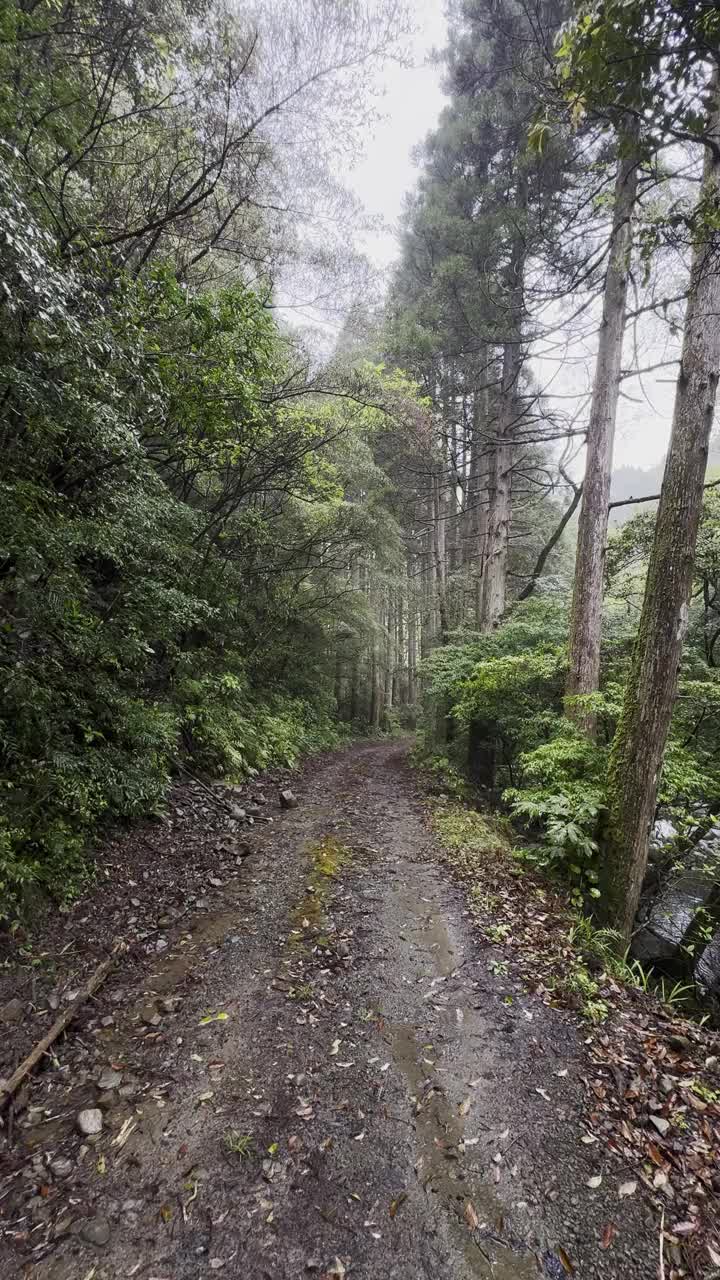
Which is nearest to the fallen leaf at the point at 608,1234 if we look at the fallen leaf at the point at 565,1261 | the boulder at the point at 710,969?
the fallen leaf at the point at 565,1261

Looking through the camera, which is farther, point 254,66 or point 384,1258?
point 254,66

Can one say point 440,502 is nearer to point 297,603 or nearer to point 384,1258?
point 297,603

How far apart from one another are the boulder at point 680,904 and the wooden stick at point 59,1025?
5.28 meters

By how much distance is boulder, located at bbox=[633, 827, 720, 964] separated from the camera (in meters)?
5.72

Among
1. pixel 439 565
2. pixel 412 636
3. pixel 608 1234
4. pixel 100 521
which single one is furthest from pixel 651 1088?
pixel 412 636

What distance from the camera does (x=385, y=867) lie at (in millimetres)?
5852

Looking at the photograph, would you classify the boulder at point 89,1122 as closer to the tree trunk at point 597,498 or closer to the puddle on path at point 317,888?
the puddle on path at point 317,888

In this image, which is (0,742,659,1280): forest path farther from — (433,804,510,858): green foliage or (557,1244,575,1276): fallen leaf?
(433,804,510,858): green foliage

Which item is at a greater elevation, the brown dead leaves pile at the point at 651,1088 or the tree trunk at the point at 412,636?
the tree trunk at the point at 412,636

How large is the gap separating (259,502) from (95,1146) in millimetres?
10928

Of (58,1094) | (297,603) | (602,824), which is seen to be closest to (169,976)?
(58,1094)

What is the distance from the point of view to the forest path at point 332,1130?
6.79 feet

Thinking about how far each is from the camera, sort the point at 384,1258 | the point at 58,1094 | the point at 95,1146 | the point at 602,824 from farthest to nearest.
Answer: the point at 602,824, the point at 58,1094, the point at 95,1146, the point at 384,1258

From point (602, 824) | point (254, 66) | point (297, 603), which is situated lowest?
point (602, 824)
